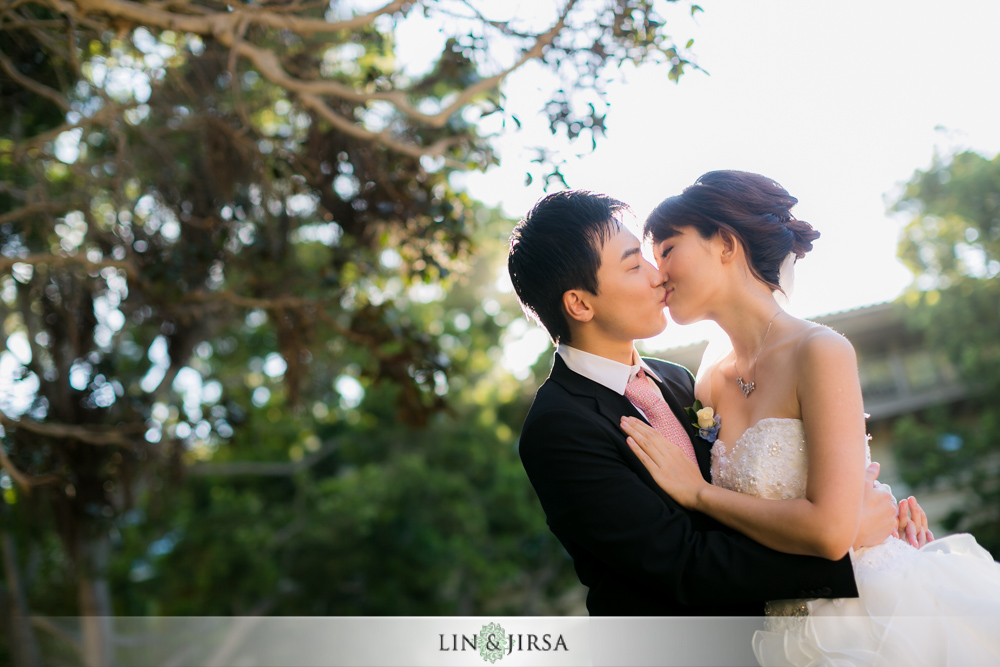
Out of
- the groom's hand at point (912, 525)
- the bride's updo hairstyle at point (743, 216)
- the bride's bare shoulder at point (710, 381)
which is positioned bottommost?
the groom's hand at point (912, 525)

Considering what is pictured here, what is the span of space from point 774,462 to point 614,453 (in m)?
0.44

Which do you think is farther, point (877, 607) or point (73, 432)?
point (73, 432)

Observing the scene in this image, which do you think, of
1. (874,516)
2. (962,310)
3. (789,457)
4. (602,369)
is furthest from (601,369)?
(962,310)

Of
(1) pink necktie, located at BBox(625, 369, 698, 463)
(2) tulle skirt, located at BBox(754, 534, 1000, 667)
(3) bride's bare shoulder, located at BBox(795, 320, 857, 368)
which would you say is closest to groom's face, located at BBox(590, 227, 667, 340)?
(1) pink necktie, located at BBox(625, 369, 698, 463)

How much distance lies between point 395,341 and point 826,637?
3617 millimetres

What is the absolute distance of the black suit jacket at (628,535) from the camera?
1.91 m

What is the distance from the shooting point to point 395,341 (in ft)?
17.1

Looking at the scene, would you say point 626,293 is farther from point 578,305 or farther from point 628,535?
point 628,535

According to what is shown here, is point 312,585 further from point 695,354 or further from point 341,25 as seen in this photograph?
point 341,25

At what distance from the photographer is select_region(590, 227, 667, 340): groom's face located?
86.6 inches

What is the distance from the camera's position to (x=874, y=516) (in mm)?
2098

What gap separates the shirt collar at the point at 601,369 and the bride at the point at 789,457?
0.44 feet

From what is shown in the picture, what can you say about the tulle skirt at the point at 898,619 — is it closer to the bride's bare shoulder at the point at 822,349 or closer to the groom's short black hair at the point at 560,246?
the bride's bare shoulder at the point at 822,349

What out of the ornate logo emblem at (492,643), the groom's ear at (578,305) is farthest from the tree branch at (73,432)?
the groom's ear at (578,305)
